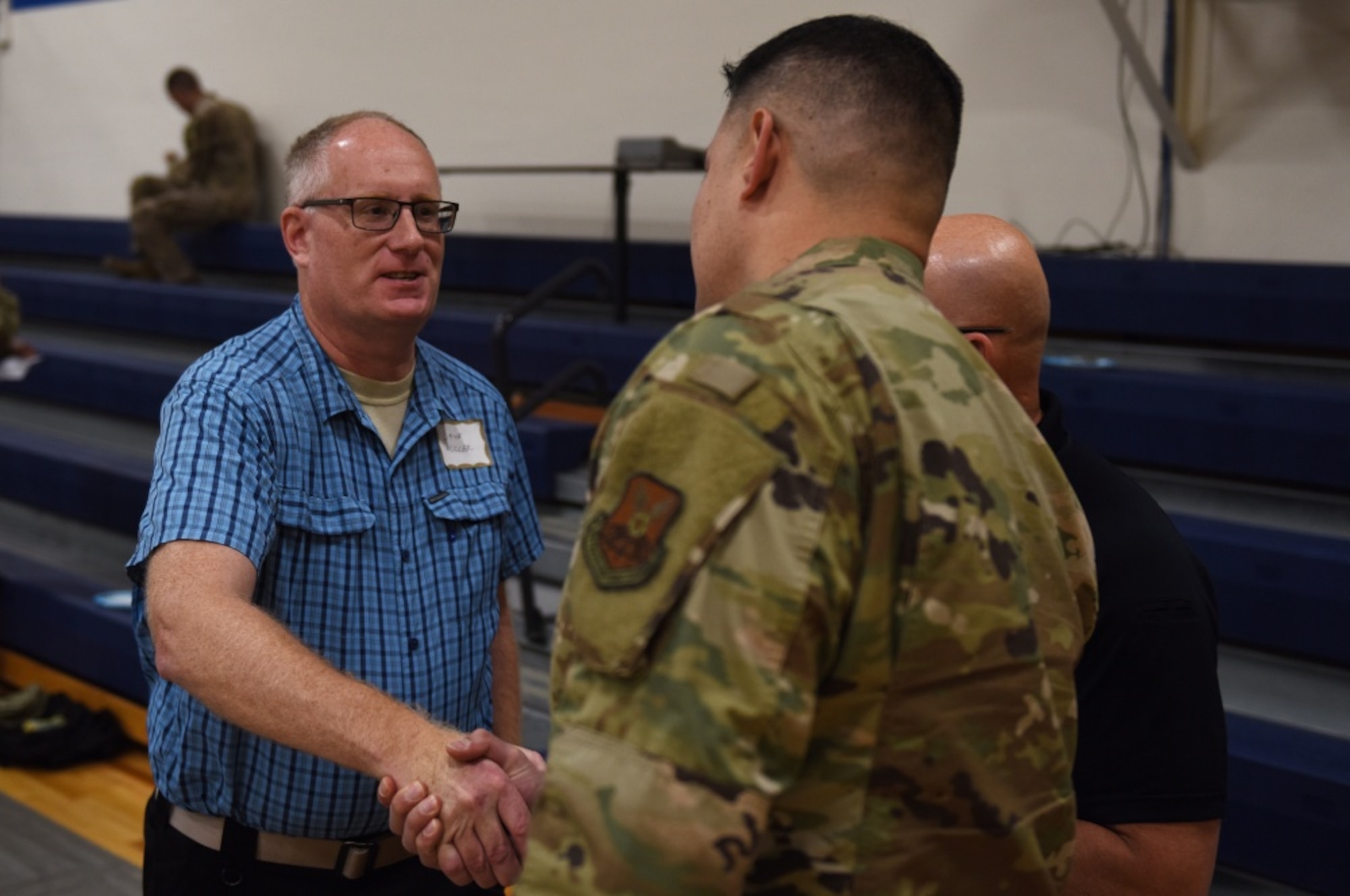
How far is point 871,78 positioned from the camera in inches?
38.8

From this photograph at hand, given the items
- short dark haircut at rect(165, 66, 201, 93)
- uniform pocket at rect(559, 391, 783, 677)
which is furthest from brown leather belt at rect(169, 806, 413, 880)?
short dark haircut at rect(165, 66, 201, 93)

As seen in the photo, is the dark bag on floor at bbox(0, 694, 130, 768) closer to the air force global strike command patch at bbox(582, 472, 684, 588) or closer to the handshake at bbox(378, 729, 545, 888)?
the handshake at bbox(378, 729, 545, 888)

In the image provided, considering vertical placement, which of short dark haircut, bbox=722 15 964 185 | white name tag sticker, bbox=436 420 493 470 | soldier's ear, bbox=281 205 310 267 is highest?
short dark haircut, bbox=722 15 964 185

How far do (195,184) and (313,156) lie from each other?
19.6 ft

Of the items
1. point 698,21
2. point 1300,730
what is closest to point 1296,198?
point 1300,730

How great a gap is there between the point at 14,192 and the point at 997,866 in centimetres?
1008

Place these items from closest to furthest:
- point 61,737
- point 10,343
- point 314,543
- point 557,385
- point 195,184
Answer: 1. point 314,543
2. point 61,737
3. point 557,385
4. point 10,343
5. point 195,184

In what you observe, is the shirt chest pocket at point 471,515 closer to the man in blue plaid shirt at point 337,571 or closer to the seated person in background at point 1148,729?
the man in blue plaid shirt at point 337,571

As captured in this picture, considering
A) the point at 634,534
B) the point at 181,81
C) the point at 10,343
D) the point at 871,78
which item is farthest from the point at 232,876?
the point at 181,81

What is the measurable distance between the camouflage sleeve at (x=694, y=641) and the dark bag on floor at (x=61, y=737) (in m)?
3.79

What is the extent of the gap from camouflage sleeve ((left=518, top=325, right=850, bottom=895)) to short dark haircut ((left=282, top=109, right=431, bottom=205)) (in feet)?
3.55

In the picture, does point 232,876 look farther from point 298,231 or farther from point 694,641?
point 694,641

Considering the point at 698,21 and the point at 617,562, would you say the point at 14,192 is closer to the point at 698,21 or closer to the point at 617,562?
the point at 698,21

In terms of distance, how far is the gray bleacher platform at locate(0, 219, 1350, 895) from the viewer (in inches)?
103
